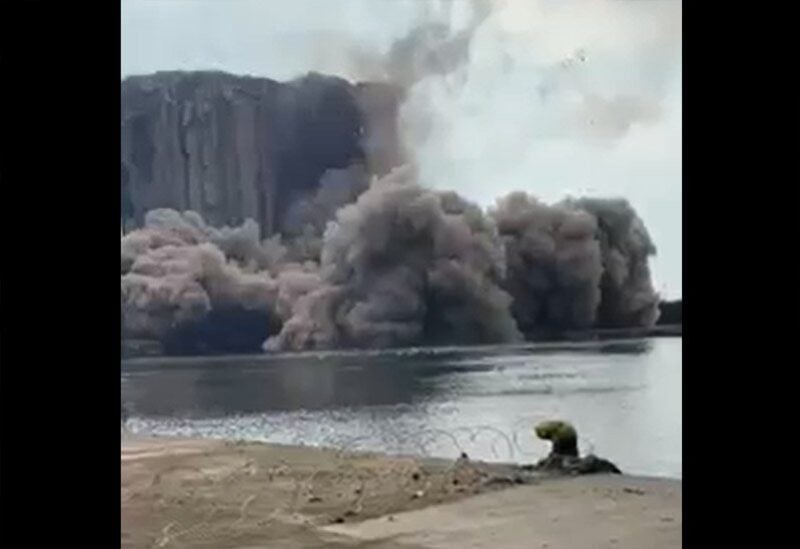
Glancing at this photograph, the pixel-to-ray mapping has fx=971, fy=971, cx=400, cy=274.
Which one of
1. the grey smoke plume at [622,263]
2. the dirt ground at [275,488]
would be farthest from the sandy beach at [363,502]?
the grey smoke plume at [622,263]

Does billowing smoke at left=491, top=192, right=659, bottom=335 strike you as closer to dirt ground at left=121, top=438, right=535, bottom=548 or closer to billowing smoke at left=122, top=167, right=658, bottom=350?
billowing smoke at left=122, top=167, right=658, bottom=350

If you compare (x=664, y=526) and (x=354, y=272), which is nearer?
(x=664, y=526)

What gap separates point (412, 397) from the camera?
4.55 ft

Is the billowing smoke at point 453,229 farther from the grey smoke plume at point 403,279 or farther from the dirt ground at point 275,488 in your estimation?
the dirt ground at point 275,488

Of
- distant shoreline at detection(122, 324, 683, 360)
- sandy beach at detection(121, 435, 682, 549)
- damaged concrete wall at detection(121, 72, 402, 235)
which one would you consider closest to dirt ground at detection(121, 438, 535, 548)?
sandy beach at detection(121, 435, 682, 549)

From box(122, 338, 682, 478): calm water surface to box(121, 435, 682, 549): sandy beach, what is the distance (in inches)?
1.2

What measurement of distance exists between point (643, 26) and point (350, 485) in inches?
29.7
